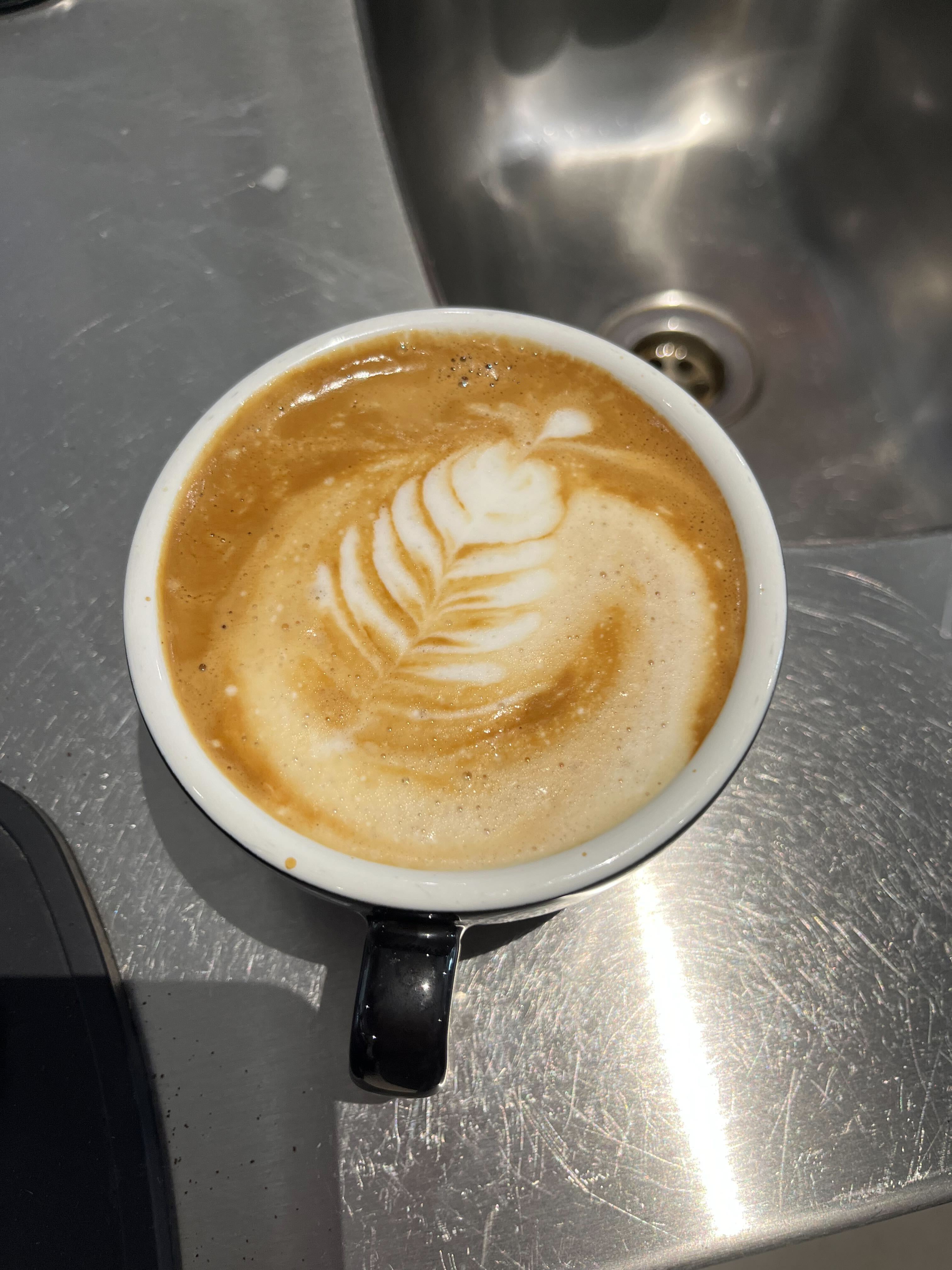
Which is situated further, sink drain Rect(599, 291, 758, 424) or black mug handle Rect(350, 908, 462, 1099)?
sink drain Rect(599, 291, 758, 424)

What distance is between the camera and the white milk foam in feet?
1.67

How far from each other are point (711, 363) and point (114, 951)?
2.75 ft

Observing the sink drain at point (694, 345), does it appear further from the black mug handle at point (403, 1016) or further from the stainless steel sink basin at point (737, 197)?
the black mug handle at point (403, 1016)

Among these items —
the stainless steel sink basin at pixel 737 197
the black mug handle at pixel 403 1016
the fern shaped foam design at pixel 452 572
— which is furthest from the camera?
the stainless steel sink basin at pixel 737 197

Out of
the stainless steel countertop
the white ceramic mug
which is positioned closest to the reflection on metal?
the stainless steel countertop

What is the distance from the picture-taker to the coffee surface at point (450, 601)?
513 millimetres

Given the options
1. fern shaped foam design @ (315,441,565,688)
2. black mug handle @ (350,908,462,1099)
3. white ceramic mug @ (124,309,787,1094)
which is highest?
fern shaped foam design @ (315,441,565,688)

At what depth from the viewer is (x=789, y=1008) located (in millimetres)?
606

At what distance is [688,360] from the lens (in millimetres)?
962

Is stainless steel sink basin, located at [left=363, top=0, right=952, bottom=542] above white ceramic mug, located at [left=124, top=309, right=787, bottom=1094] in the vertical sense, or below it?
above

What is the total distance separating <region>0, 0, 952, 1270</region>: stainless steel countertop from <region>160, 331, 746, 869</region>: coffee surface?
169 mm

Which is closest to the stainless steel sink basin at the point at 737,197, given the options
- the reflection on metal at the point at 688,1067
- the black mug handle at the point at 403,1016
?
the reflection on metal at the point at 688,1067

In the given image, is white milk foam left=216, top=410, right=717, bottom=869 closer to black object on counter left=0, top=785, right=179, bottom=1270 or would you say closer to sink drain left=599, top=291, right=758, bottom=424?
black object on counter left=0, top=785, right=179, bottom=1270

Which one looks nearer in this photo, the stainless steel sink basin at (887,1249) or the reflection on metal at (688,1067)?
the reflection on metal at (688,1067)
